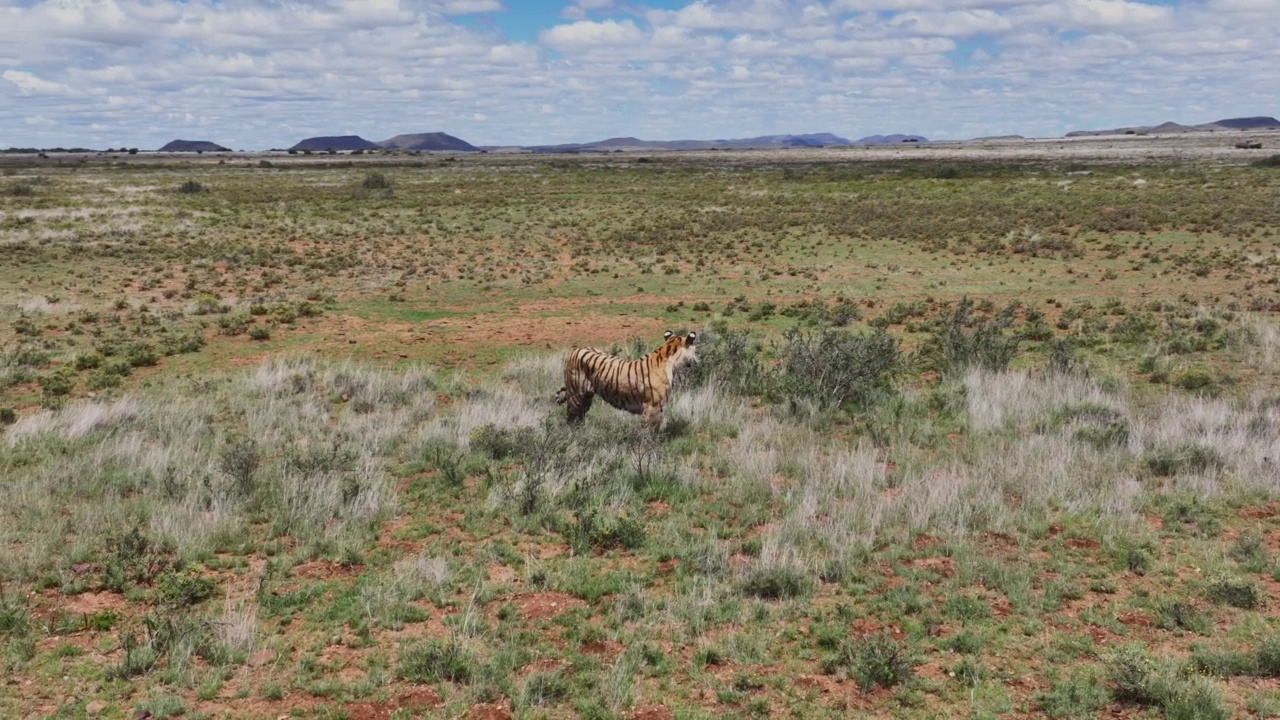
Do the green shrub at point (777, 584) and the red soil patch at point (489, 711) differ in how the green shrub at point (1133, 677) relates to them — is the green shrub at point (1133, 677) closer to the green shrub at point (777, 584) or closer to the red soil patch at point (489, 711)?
the green shrub at point (777, 584)

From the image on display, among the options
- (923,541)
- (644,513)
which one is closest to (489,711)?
(644,513)

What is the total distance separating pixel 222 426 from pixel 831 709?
33.4ft

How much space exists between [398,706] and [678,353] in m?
6.36

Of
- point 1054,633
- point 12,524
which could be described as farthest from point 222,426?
point 1054,633

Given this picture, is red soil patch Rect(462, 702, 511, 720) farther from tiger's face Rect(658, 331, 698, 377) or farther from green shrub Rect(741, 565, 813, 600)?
tiger's face Rect(658, 331, 698, 377)

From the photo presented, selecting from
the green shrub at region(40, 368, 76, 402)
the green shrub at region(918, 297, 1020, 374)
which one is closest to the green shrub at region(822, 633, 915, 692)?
the green shrub at region(918, 297, 1020, 374)

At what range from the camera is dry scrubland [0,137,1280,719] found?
5.77 meters

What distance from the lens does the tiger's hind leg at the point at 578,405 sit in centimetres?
1182

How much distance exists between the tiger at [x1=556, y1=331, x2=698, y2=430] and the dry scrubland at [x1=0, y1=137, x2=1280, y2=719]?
1.57 ft

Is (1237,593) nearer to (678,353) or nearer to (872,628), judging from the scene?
(872,628)

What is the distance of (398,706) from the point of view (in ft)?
18.2

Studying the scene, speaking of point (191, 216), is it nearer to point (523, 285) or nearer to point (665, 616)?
point (523, 285)

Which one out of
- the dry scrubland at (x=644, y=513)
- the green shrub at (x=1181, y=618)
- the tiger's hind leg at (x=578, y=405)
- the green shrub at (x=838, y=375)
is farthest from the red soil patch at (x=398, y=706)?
the green shrub at (x=838, y=375)

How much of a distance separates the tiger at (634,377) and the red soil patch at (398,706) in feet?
19.1
